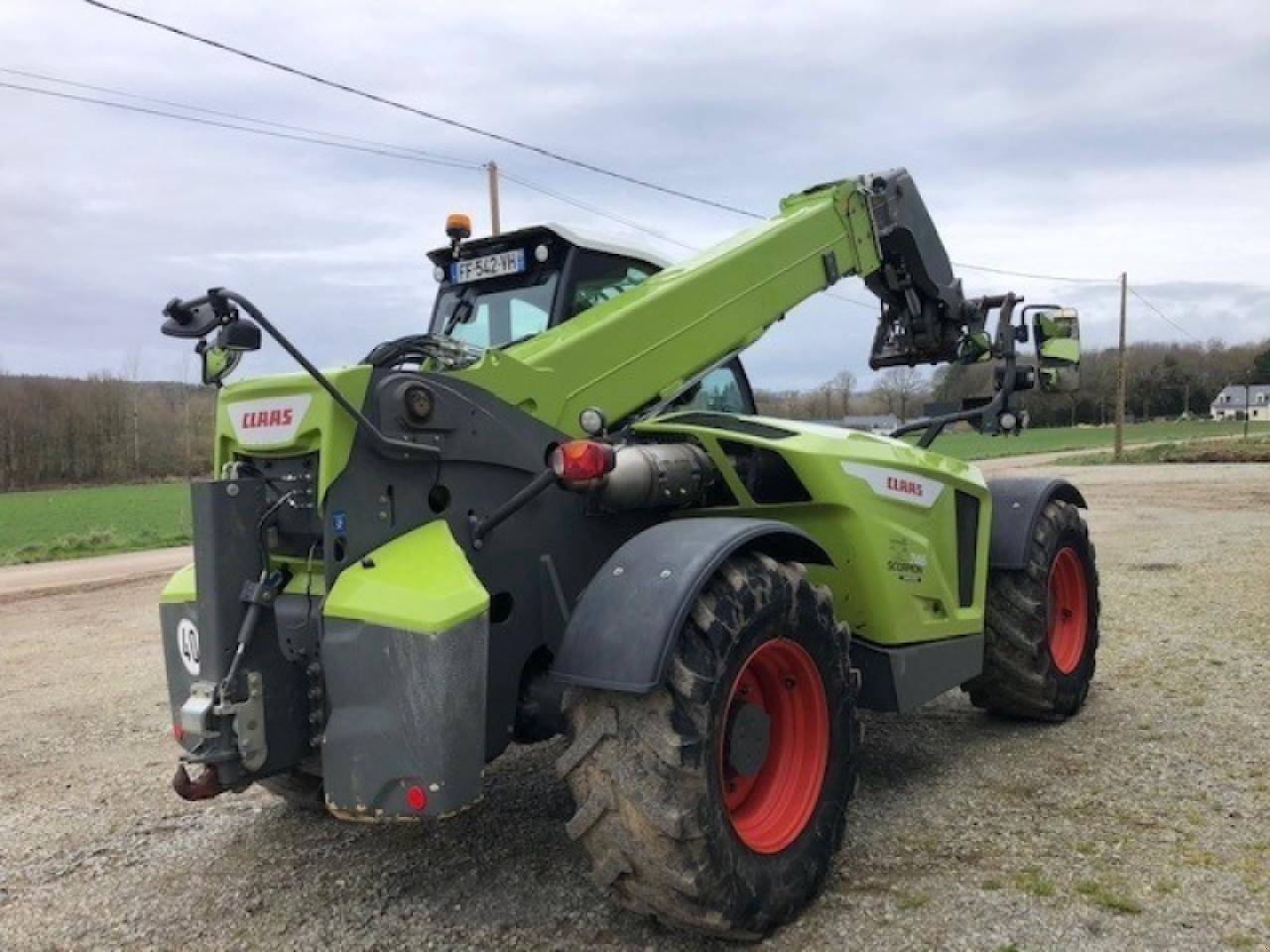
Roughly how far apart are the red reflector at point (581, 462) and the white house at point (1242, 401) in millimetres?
108256

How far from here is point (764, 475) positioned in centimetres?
452

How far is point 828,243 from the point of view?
5266mm

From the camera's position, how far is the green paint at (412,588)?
3141 mm

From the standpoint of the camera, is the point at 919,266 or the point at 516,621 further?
the point at 919,266

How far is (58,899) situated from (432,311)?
3003 millimetres

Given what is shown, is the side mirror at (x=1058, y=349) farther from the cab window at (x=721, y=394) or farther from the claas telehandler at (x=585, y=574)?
the cab window at (x=721, y=394)

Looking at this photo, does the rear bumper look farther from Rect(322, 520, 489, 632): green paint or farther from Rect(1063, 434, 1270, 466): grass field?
Rect(1063, 434, 1270, 466): grass field

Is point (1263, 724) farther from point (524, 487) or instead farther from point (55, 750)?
point (55, 750)

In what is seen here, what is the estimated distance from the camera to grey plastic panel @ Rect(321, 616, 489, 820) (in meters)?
3.12

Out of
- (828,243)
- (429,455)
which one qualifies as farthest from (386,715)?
(828,243)

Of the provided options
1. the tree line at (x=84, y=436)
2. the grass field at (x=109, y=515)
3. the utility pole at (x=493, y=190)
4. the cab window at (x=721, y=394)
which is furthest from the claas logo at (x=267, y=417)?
the tree line at (x=84, y=436)

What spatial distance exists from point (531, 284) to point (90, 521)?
Result: 32.7m

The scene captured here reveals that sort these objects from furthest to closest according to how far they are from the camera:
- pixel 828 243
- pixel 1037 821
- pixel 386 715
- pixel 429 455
A: pixel 828 243, pixel 1037 821, pixel 429 455, pixel 386 715

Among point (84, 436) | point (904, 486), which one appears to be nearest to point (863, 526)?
point (904, 486)
